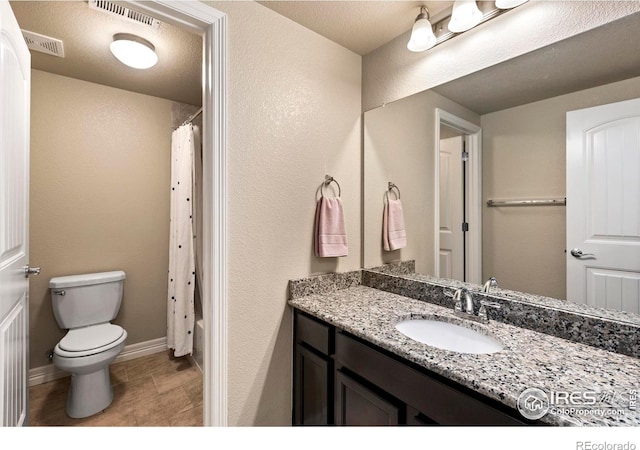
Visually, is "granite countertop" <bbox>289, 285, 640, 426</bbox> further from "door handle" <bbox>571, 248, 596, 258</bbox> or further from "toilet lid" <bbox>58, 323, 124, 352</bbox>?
"toilet lid" <bbox>58, 323, 124, 352</bbox>

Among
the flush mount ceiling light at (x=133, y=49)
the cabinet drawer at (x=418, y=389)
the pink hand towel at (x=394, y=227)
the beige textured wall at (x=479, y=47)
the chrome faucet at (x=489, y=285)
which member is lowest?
the cabinet drawer at (x=418, y=389)

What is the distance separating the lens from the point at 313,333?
1336 millimetres

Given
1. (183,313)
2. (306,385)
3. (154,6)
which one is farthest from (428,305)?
(183,313)

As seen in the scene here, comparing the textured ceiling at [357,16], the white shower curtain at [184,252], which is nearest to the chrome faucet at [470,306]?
the textured ceiling at [357,16]

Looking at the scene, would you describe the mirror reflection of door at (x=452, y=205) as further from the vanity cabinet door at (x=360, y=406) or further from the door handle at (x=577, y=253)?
the vanity cabinet door at (x=360, y=406)

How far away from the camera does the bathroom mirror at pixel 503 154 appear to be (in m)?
1.02

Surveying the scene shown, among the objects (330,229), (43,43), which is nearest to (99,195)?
(43,43)

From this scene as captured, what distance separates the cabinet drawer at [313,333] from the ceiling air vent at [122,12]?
5.27ft

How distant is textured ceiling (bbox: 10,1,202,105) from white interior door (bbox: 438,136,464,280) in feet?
5.16

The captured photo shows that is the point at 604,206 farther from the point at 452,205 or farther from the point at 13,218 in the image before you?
the point at 13,218

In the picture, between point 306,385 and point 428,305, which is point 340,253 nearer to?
point 428,305

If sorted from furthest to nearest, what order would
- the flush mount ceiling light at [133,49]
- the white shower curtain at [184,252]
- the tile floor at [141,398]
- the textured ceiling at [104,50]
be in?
the white shower curtain at [184,252]
the tile floor at [141,398]
the flush mount ceiling light at [133,49]
the textured ceiling at [104,50]

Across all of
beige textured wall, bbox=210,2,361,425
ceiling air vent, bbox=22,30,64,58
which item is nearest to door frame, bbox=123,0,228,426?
beige textured wall, bbox=210,2,361,425

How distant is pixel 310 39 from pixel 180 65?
102 centimetres
